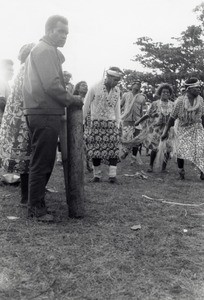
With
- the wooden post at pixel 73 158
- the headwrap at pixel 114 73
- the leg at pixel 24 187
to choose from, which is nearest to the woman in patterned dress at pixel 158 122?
the headwrap at pixel 114 73

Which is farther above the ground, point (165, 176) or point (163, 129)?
point (163, 129)

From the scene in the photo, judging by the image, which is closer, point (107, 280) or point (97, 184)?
point (107, 280)

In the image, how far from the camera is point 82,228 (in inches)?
176

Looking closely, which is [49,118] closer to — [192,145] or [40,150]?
[40,150]

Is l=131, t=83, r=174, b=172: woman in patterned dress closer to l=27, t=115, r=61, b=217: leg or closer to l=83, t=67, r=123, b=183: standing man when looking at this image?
l=83, t=67, r=123, b=183: standing man

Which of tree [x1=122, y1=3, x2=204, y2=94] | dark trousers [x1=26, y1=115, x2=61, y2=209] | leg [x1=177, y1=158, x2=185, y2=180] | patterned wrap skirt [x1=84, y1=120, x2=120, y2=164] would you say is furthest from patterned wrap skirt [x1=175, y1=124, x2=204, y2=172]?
tree [x1=122, y1=3, x2=204, y2=94]

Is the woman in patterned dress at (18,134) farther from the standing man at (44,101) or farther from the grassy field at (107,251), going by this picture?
the standing man at (44,101)

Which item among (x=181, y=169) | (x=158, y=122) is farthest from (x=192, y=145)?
(x=158, y=122)

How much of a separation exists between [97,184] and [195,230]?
3.04 meters

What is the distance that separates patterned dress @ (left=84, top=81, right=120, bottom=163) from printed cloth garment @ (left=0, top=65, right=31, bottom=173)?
2.33 meters

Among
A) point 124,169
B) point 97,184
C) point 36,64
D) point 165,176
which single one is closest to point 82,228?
point 36,64

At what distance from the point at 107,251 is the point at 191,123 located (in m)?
5.12

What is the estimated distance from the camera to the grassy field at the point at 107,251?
2.95m

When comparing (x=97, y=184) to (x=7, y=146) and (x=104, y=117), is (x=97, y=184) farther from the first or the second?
(x=7, y=146)
